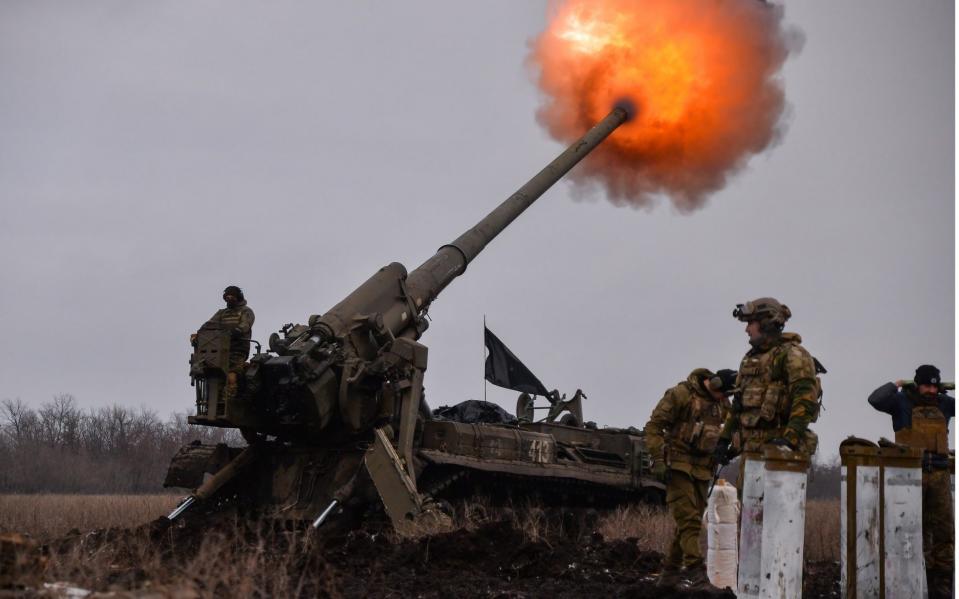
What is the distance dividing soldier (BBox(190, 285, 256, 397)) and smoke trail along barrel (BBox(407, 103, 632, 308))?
2.25m

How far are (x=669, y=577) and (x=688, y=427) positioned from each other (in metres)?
1.41

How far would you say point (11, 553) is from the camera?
6.66 m

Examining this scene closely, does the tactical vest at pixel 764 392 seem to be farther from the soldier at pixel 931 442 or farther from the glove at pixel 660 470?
the soldier at pixel 931 442

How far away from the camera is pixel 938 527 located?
926cm

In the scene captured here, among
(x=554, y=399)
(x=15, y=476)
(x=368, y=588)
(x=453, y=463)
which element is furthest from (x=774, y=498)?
(x=15, y=476)

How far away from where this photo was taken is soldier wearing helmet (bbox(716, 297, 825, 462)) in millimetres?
8148

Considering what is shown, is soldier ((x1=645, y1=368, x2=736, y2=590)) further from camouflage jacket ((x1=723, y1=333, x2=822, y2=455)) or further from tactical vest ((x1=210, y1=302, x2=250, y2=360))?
tactical vest ((x1=210, y1=302, x2=250, y2=360))

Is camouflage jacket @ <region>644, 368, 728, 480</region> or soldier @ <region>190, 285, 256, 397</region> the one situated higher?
soldier @ <region>190, 285, 256, 397</region>

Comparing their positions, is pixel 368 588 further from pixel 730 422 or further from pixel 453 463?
pixel 453 463

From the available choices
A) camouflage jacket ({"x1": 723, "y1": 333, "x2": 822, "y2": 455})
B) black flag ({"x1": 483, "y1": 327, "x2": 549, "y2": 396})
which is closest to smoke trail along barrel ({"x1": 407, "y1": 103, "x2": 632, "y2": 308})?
black flag ({"x1": 483, "y1": 327, "x2": 549, "y2": 396})

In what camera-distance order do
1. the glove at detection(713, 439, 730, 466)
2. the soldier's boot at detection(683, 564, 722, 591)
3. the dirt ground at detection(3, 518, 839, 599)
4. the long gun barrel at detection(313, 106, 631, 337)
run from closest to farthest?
the dirt ground at detection(3, 518, 839, 599) → the soldier's boot at detection(683, 564, 722, 591) → the glove at detection(713, 439, 730, 466) → the long gun barrel at detection(313, 106, 631, 337)

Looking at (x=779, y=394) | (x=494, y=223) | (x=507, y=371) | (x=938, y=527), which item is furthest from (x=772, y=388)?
(x=507, y=371)

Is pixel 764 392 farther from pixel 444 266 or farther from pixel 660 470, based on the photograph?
pixel 444 266

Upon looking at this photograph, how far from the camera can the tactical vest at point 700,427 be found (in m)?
9.65
